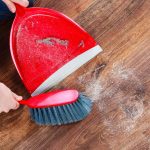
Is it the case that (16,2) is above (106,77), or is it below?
above

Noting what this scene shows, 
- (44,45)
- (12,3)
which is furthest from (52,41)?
(12,3)

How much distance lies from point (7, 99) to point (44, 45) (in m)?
0.16

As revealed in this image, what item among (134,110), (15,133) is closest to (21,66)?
(15,133)

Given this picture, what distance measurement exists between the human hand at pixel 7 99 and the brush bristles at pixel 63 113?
0.05m

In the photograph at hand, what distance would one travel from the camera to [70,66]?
0.88 m

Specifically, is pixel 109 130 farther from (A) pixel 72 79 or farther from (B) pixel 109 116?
(A) pixel 72 79

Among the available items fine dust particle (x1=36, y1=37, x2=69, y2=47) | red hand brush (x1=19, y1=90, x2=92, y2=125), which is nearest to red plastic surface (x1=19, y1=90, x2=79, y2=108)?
red hand brush (x1=19, y1=90, x2=92, y2=125)

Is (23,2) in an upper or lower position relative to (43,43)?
upper

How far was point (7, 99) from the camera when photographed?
0.81 meters

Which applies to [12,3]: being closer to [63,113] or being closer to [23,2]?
A: [23,2]

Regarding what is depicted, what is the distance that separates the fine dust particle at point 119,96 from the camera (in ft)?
2.81

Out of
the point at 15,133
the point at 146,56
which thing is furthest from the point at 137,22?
the point at 15,133

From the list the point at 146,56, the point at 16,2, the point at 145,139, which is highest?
the point at 16,2

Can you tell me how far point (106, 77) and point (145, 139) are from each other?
0.18 metres
